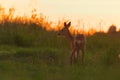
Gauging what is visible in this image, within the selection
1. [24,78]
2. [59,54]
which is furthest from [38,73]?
[59,54]

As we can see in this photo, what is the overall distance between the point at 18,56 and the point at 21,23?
536cm

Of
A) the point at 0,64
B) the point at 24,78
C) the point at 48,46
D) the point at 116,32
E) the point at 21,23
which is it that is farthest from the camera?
the point at 116,32

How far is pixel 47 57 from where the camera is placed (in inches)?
662

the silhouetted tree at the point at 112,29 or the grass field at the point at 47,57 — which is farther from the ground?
the silhouetted tree at the point at 112,29

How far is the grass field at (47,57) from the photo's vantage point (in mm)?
12828

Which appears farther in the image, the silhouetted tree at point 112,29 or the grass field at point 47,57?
the silhouetted tree at point 112,29

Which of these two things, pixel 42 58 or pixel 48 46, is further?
pixel 48 46

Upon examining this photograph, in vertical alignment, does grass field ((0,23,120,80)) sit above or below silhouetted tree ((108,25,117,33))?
below

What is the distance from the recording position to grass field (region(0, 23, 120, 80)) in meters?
12.8

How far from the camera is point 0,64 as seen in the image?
14625 mm

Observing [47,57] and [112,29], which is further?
[112,29]

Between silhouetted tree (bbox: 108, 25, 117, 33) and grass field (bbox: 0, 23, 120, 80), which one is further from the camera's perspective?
silhouetted tree (bbox: 108, 25, 117, 33)

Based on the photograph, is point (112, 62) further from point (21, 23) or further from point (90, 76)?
point (21, 23)

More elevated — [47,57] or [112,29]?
[112,29]
